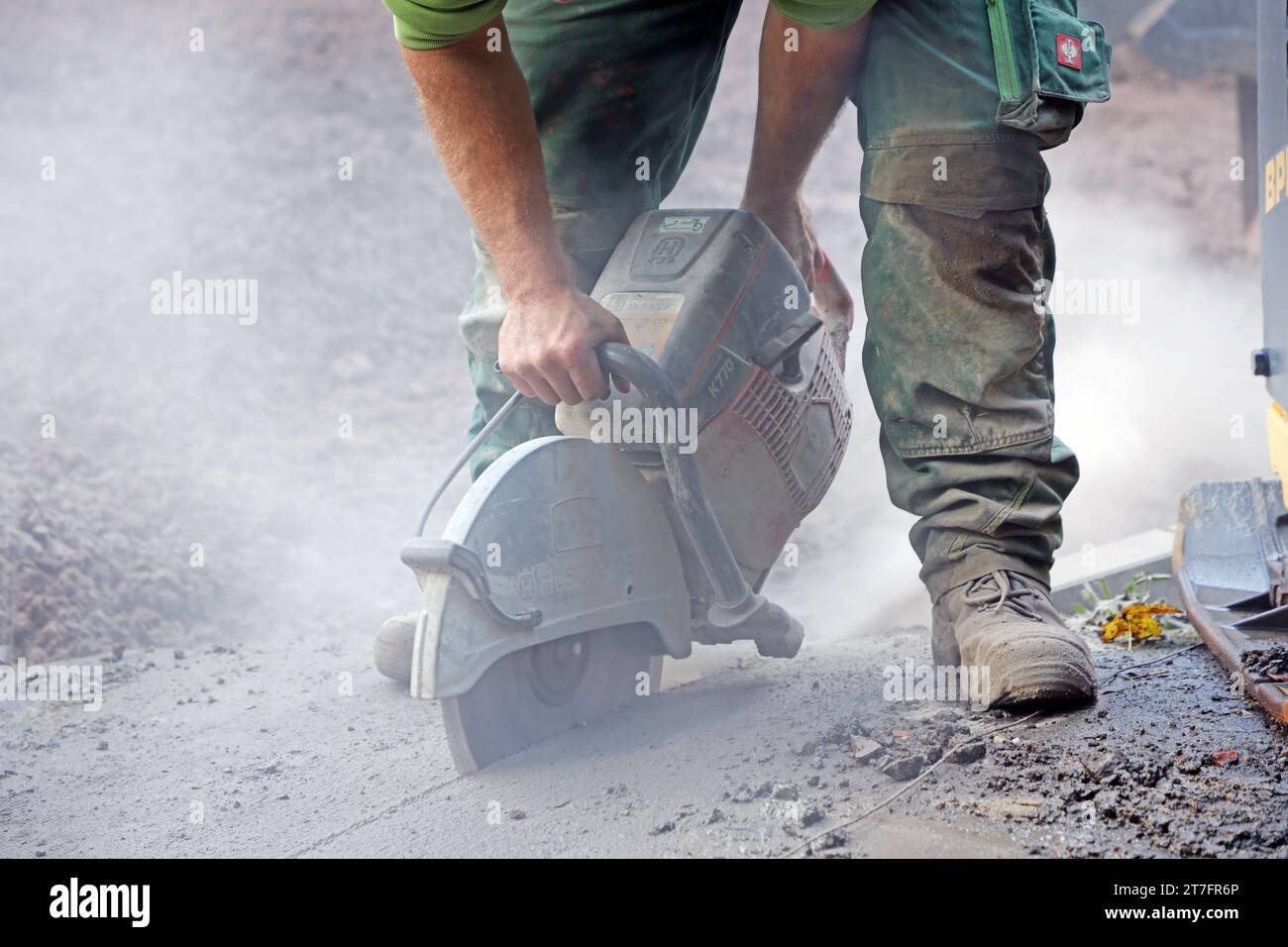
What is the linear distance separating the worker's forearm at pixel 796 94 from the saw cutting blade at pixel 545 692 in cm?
85

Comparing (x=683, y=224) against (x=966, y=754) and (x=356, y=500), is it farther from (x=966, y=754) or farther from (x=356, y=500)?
(x=356, y=500)

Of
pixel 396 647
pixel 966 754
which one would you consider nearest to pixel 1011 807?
pixel 966 754

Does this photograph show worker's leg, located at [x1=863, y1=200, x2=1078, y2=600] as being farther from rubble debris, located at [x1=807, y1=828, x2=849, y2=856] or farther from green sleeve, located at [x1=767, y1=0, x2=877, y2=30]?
rubble debris, located at [x1=807, y1=828, x2=849, y2=856]

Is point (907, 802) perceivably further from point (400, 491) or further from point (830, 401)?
point (400, 491)

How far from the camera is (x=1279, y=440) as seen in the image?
2.12 meters

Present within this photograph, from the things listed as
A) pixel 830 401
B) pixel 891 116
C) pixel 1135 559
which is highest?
pixel 891 116

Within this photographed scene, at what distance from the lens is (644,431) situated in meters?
1.73

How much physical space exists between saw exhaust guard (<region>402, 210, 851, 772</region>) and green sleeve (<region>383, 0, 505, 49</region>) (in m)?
0.45

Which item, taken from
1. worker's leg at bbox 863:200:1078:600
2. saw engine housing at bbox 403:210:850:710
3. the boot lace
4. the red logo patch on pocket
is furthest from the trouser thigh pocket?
the boot lace

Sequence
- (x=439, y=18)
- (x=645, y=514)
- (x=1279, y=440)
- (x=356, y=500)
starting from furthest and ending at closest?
(x=356, y=500)
(x=1279, y=440)
(x=645, y=514)
(x=439, y=18)

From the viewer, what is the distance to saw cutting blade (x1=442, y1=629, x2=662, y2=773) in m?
1.63

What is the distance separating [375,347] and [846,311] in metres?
2.84

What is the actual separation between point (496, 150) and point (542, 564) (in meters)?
0.59
